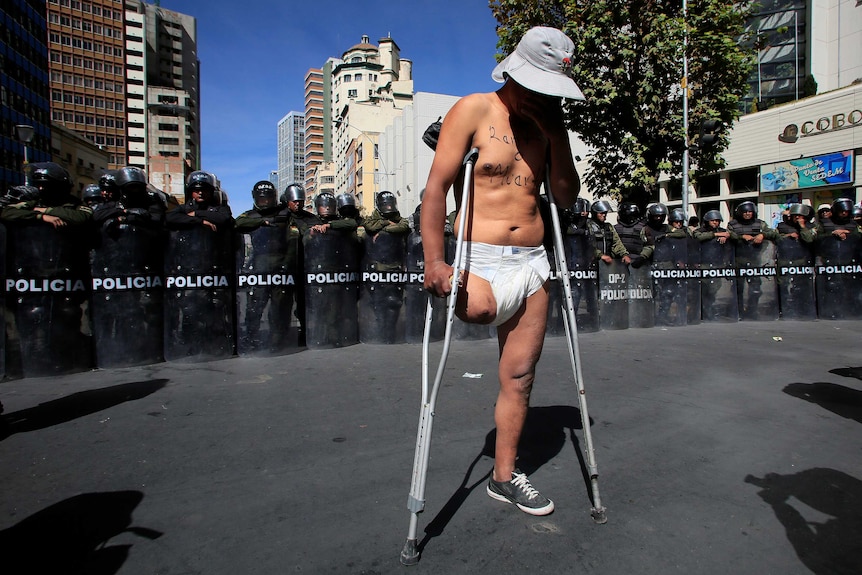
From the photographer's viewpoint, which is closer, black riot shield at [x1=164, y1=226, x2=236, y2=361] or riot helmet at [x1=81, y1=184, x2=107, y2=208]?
black riot shield at [x1=164, y1=226, x2=236, y2=361]

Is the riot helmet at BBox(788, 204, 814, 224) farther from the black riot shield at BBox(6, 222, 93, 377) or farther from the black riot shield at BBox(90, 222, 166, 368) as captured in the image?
the black riot shield at BBox(6, 222, 93, 377)

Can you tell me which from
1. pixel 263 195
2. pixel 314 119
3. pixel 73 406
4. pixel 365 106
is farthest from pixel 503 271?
pixel 314 119

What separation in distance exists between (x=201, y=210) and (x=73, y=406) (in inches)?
112

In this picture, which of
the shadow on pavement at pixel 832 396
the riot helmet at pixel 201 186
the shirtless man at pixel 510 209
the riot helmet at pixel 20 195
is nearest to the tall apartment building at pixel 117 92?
the riot helmet at pixel 20 195

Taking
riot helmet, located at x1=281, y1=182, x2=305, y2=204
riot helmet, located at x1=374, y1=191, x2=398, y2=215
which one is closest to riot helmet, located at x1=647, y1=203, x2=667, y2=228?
riot helmet, located at x1=374, y1=191, x2=398, y2=215

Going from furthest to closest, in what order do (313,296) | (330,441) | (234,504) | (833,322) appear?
1. (833,322)
2. (313,296)
3. (330,441)
4. (234,504)

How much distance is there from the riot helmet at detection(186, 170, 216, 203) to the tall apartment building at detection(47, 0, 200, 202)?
91.7 meters

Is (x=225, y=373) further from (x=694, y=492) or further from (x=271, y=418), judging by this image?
(x=694, y=492)

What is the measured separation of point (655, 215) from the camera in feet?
31.0

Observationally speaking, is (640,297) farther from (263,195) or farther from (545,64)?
(545,64)

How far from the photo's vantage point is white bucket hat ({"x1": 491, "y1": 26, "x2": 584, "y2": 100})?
228 centimetres

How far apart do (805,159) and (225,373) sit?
88.4 ft

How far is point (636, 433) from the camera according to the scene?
11.5 feet

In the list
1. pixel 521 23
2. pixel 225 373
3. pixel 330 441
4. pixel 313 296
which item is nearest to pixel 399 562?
pixel 330 441
